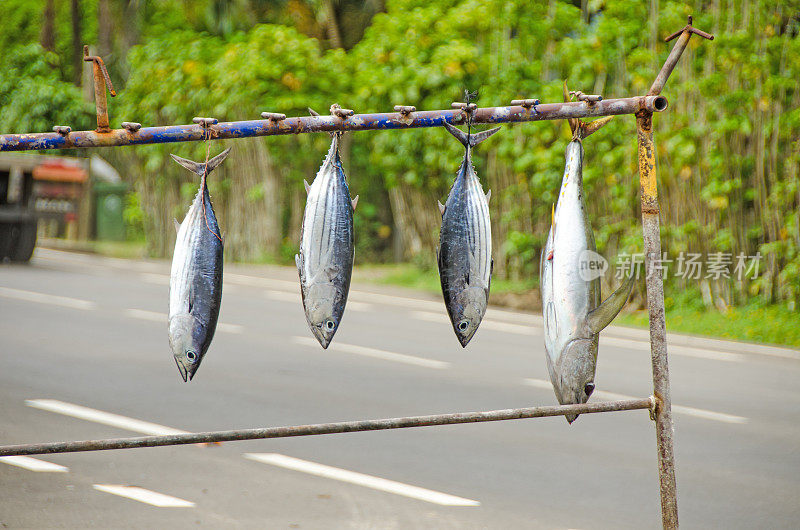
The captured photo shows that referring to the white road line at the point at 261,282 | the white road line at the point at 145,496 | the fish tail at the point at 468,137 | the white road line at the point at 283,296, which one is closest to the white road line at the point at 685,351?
the white road line at the point at 283,296

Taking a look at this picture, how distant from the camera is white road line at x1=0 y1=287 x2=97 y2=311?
34.3 ft

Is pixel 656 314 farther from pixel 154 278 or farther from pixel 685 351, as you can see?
pixel 154 278

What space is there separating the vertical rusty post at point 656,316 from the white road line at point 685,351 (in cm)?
568

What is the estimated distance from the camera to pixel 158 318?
32.2ft

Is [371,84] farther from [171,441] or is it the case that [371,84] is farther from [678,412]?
[171,441]

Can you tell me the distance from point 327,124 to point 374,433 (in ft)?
10.7

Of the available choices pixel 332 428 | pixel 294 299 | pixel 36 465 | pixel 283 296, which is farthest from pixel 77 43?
pixel 332 428

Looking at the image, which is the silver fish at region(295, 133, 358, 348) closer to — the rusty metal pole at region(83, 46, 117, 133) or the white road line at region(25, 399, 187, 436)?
the rusty metal pole at region(83, 46, 117, 133)

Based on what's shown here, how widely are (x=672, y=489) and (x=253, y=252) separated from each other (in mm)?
13229

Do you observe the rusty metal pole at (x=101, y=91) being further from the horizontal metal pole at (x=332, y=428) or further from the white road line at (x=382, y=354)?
the white road line at (x=382, y=354)

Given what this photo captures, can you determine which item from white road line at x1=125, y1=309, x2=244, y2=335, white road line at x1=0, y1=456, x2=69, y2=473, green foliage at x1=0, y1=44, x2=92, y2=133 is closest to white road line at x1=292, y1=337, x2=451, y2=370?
white road line at x1=125, y1=309, x2=244, y2=335

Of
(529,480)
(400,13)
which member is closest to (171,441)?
(529,480)

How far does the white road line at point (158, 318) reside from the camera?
928 centimetres

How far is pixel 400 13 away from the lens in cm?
1291
